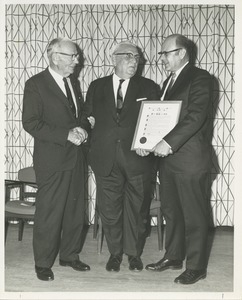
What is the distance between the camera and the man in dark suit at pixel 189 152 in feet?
8.89

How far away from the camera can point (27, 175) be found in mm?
4023

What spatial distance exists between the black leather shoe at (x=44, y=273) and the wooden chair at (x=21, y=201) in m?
0.75

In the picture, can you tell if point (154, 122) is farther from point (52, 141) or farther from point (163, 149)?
point (52, 141)

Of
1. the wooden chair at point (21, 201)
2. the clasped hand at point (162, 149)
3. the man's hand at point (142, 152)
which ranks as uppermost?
the clasped hand at point (162, 149)

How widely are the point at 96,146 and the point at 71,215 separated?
1.80ft

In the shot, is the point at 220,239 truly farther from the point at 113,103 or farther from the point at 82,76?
the point at 82,76

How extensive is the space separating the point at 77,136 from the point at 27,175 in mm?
1363

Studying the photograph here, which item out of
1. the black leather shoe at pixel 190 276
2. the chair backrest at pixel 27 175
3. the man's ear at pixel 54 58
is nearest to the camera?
the black leather shoe at pixel 190 276

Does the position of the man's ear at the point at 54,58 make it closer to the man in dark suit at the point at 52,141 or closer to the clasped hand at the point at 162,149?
the man in dark suit at the point at 52,141

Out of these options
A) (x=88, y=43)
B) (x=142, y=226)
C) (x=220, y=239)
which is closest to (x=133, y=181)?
(x=142, y=226)

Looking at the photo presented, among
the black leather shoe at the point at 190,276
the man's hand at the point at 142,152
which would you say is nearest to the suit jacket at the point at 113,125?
the man's hand at the point at 142,152

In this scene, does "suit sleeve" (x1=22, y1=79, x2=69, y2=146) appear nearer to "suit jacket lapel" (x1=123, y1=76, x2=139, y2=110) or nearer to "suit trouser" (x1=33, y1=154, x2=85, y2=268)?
"suit trouser" (x1=33, y1=154, x2=85, y2=268)

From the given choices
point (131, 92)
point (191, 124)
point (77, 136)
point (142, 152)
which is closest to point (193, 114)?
point (191, 124)

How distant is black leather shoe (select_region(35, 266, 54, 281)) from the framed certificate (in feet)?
3.50
